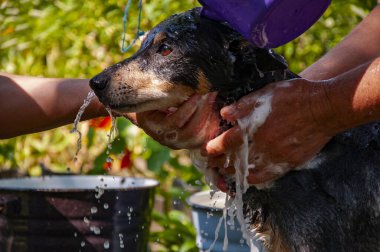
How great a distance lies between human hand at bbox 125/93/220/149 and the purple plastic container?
261 millimetres

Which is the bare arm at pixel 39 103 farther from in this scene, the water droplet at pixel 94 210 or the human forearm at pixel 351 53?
the human forearm at pixel 351 53

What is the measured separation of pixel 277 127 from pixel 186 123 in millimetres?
300

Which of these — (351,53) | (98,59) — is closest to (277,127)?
(351,53)

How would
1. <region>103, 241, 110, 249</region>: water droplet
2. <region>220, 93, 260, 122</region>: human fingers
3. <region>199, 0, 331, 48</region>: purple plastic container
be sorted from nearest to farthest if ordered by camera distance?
1. <region>199, 0, 331, 48</region>: purple plastic container
2. <region>220, 93, 260, 122</region>: human fingers
3. <region>103, 241, 110, 249</region>: water droplet

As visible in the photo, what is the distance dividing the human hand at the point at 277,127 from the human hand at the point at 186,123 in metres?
0.07

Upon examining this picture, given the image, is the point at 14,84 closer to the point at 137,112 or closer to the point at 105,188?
the point at 105,188

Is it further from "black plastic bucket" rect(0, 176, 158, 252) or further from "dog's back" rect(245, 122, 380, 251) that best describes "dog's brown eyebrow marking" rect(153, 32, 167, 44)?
"black plastic bucket" rect(0, 176, 158, 252)

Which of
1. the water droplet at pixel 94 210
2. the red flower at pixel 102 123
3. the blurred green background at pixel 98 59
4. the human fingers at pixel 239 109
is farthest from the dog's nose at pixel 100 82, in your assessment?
the red flower at pixel 102 123

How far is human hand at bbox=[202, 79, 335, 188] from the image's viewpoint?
254 cm

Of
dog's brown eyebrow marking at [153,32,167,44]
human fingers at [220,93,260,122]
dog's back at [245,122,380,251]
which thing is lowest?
dog's back at [245,122,380,251]

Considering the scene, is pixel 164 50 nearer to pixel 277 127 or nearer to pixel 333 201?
pixel 277 127

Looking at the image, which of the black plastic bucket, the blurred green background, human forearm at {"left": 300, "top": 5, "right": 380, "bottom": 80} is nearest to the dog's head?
human forearm at {"left": 300, "top": 5, "right": 380, "bottom": 80}

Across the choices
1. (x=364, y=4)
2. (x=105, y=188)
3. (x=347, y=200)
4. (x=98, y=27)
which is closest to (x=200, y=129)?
(x=347, y=200)

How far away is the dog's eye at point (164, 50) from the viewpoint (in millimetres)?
2598
